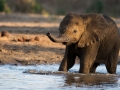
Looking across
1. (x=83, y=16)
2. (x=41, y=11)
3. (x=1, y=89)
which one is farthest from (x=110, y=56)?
(x=41, y=11)

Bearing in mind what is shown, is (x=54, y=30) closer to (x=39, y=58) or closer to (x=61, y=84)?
(x=39, y=58)

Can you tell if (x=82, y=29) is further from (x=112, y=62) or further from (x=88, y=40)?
(x=112, y=62)

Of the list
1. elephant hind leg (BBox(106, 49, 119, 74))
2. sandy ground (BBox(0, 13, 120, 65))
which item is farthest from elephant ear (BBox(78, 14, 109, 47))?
sandy ground (BBox(0, 13, 120, 65))

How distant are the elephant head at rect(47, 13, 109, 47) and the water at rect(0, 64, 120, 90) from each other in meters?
0.71

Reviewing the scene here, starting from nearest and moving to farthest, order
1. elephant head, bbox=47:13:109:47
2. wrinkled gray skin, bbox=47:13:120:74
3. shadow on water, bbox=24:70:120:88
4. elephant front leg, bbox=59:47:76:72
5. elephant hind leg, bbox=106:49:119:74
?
shadow on water, bbox=24:70:120:88 → elephant head, bbox=47:13:109:47 → wrinkled gray skin, bbox=47:13:120:74 → elephant front leg, bbox=59:47:76:72 → elephant hind leg, bbox=106:49:119:74

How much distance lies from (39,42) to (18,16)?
1082 cm

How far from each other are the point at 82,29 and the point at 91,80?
1.09 metres

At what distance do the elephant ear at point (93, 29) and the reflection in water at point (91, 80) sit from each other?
656 millimetres

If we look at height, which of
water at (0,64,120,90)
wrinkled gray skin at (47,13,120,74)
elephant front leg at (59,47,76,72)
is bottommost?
water at (0,64,120,90)

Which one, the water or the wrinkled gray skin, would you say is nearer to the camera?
the water

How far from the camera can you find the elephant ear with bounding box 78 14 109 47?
38.8 ft

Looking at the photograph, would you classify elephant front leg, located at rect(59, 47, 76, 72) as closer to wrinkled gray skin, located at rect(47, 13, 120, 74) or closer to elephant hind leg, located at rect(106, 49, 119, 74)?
wrinkled gray skin, located at rect(47, 13, 120, 74)

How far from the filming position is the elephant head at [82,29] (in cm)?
1132

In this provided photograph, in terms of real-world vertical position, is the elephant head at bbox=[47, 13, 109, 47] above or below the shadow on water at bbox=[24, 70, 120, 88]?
above
